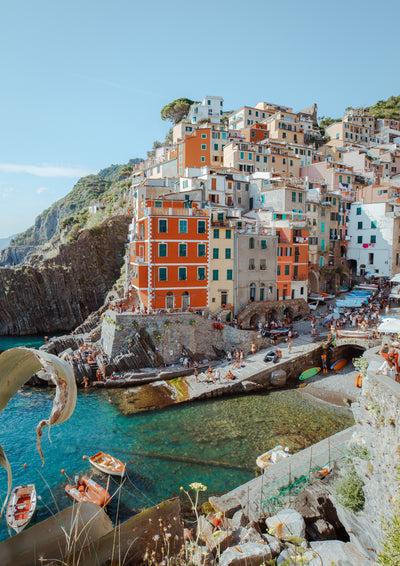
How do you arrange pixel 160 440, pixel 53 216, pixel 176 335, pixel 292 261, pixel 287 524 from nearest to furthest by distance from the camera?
pixel 287 524
pixel 160 440
pixel 176 335
pixel 292 261
pixel 53 216

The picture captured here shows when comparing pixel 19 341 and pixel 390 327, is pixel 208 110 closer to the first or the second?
pixel 19 341

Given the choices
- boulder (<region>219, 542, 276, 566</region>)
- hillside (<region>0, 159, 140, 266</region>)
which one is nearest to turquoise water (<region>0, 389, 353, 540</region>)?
boulder (<region>219, 542, 276, 566</region>)

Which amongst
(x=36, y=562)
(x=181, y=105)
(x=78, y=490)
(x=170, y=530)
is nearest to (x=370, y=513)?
(x=170, y=530)

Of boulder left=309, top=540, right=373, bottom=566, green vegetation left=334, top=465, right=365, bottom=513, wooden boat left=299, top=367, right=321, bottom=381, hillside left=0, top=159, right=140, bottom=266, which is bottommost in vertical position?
wooden boat left=299, top=367, right=321, bottom=381

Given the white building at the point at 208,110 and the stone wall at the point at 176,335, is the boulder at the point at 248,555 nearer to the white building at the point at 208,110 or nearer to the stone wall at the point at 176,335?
the stone wall at the point at 176,335

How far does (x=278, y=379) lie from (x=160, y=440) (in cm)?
1115

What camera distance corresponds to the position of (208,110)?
2827 inches

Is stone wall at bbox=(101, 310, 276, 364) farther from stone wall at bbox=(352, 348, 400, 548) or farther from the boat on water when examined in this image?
stone wall at bbox=(352, 348, 400, 548)

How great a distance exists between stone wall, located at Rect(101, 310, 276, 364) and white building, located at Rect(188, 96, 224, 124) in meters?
52.6

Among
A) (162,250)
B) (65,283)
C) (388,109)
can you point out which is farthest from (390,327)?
(388,109)

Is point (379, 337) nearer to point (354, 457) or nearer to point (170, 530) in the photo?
point (354, 457)

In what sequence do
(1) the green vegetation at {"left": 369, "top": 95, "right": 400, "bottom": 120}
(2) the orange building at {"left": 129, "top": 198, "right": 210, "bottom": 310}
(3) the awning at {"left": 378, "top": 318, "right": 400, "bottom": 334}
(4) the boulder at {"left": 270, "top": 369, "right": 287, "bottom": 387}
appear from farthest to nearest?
(1) the green vegetation at {"left": 369, "top": 95, "right": 400, "bottom": 120} → (2) the orange building at {"left": 129, "top": 198, "right": 210, "bottom": 310} → (4) the boulder at {"left": 270, "top": 369, "right": 287, "bottom": 387} → (3) the awning at {"left": 378, "top": 318, "right": 400, "bottom": 334}

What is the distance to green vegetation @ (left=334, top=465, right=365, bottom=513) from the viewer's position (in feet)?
34.9

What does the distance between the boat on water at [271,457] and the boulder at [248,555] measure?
27.1 feet
